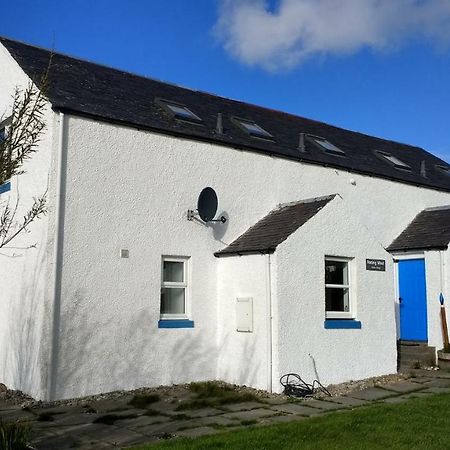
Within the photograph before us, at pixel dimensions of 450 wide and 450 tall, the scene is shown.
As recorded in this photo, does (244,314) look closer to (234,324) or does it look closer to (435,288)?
(234,324)

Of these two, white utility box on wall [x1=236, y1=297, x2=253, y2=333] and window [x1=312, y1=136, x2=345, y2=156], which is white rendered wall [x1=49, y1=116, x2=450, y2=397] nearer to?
white utility box on wall [x1=236, y1=297, x2=253, y2=333]

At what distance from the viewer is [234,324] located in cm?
1115

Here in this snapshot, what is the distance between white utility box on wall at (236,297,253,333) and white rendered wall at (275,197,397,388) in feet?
2.21

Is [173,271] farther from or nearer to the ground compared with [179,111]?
nearer to the ground

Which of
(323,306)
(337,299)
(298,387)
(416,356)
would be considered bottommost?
(298,387)

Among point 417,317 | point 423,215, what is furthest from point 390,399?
point 423,215

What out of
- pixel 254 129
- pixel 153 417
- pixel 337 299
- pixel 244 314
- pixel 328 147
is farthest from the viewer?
pixel 328 147

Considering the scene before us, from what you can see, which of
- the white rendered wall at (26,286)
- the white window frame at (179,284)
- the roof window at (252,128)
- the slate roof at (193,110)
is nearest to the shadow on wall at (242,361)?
the white window frame at (179,284)

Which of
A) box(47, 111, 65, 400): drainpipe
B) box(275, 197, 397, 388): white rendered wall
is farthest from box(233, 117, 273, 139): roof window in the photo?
box(47, 111, 65, 400): drainpipe

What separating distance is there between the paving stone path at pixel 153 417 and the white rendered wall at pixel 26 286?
777mm

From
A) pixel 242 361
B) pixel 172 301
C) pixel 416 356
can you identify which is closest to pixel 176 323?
pixel 172 301

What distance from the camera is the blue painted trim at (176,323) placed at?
35.3 feet

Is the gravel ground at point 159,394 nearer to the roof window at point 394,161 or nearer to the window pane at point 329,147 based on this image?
the window pane at point 329,147

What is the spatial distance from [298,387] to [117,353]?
10.7 feet
